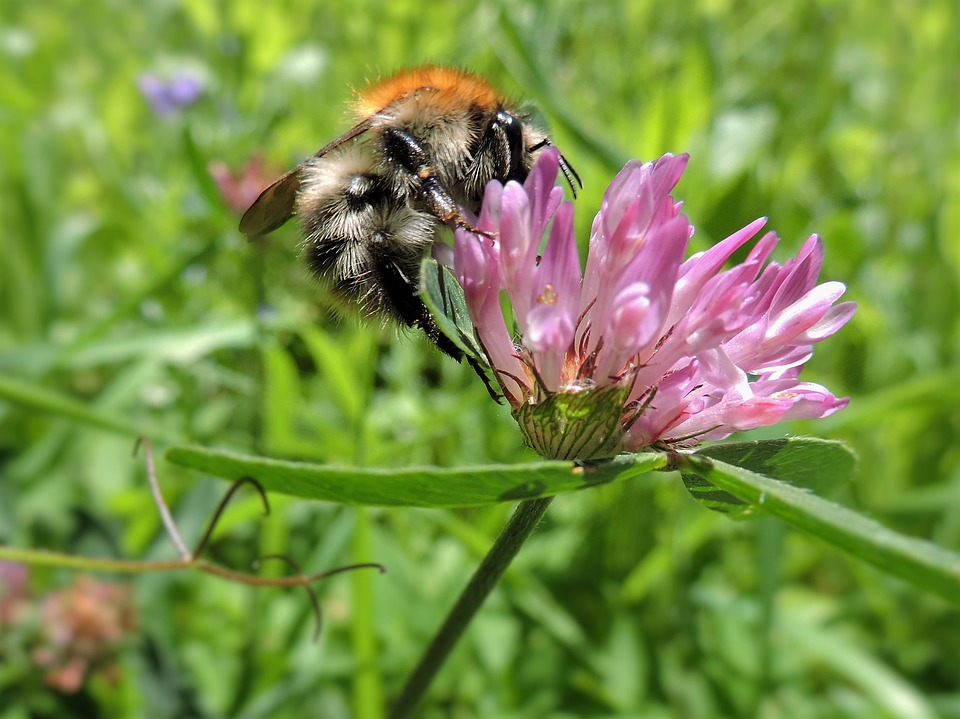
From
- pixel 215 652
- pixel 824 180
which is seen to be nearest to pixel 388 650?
pixel 215 652

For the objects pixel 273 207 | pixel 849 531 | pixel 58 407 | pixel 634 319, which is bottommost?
pixel 849 531

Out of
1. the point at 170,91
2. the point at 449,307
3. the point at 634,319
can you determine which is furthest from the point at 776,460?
the point at 170,91

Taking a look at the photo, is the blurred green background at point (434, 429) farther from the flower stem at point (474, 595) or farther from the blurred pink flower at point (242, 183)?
the flower stem at point (474, 595)

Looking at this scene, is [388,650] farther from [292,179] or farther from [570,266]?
[570,266]

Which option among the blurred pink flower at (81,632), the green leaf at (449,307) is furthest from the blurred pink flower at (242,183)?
the green leaf at (449,307)

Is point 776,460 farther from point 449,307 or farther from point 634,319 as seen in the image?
point 449,307

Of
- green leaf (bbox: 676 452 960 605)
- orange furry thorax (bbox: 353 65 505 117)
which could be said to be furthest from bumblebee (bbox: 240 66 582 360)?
green leaf (bbox: 676 452 960 605)

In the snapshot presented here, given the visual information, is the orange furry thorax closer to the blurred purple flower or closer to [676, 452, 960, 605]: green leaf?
[676, 452, 960, 605]: green leaf
